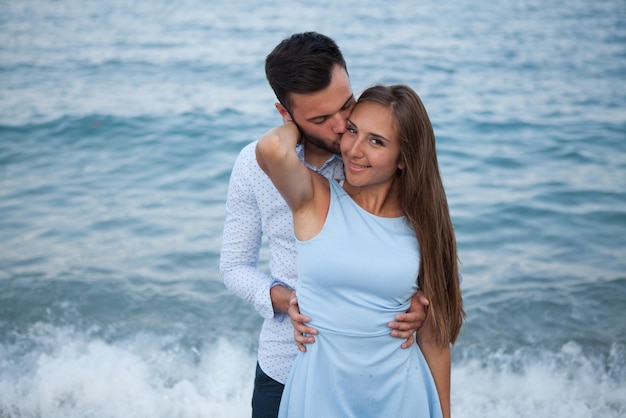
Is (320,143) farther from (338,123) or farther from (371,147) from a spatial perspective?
(371,147)

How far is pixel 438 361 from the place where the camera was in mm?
2502

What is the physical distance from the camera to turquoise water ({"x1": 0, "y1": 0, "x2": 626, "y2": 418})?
4.91m

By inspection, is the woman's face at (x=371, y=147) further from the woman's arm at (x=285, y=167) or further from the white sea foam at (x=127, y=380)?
the white sea foam at (x=127, y=380)

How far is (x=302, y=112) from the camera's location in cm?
245

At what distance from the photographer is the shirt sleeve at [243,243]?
255 centimetres

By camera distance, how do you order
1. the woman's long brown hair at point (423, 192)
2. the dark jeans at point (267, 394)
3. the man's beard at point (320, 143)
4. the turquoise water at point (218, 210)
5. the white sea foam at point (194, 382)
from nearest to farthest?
the woman's long brown hair at point (423, 192) → the man's beard at point (320, 143) → the dark jeans at point (267, 394) → the white sea foam at point (194, 382) → the turquoise water at point (218, 210)

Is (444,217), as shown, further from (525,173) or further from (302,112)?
(525,173)

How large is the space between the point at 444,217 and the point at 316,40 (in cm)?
77

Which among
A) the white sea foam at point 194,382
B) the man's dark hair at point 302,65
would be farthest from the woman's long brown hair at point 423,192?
the white sea foam at point 194,382

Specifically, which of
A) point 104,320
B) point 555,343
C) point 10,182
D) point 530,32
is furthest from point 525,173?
point 530,32

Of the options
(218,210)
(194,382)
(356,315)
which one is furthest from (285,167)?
(218,210)

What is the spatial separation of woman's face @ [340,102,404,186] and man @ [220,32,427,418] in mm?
95

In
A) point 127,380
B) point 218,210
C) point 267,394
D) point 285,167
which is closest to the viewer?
point 285,167

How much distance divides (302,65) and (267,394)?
1283 millimetres
